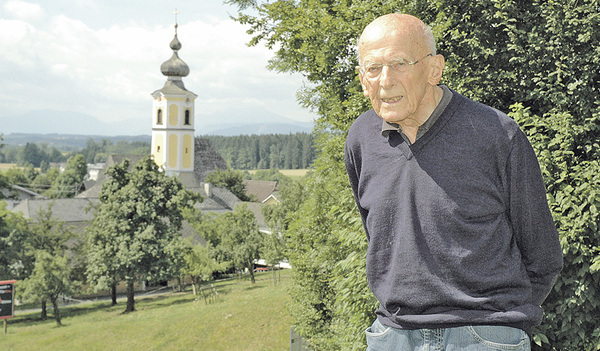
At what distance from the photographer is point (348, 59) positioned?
10.4 m

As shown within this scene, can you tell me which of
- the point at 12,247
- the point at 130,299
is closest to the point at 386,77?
the point at 130,299

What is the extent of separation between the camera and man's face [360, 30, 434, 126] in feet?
7.15

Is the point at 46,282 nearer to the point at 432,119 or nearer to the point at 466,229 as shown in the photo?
the point at 432,119

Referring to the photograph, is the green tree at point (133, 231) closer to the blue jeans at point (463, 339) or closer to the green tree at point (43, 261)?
the green tree at point (43, 261)

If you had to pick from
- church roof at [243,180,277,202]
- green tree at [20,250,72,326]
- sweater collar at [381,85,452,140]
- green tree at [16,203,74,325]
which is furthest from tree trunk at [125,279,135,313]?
church roof at [243,180,277,202]

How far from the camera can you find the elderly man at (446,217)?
2.08 m

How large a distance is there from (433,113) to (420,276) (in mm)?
574

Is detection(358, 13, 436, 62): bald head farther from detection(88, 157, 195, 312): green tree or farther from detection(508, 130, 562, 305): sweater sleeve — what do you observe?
detection(88, 157, 195, 312): green tree

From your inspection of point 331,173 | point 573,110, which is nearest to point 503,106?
point 573,110

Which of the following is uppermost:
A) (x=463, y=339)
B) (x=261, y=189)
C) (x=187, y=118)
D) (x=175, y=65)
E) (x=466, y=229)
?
(x=175, y=65)

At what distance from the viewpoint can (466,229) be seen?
2092 mm

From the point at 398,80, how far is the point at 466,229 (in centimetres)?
56

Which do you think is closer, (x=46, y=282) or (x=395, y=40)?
(x=395, y=40)

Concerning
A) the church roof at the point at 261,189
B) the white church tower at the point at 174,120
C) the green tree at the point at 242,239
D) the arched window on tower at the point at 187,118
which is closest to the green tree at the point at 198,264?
the green tree at the point at 242,239
